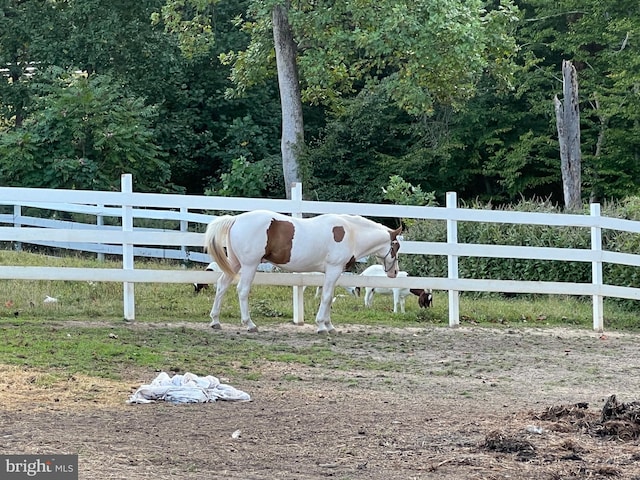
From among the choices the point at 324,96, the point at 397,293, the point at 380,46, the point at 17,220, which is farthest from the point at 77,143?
the point at 397,293

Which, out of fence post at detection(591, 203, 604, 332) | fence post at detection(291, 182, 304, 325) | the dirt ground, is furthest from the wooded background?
the dirt ground

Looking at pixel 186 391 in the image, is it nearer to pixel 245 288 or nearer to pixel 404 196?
pixel 245 288

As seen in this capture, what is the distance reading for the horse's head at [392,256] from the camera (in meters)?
11.4

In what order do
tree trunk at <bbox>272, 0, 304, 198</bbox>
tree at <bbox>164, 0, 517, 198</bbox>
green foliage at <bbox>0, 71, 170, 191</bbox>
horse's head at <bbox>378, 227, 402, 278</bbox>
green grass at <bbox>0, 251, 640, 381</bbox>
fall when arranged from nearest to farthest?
green grass at <bbox>0, 251, 640, 381</bbox> < horse's head at <bbox>378, 227, 402, 278</bbox> < tree at <bbox>164, 0, 517, 198</bbox> < green foliage at <bbox>0, 71, 170, 191</bbox> < tree trunk at <bbox>272, 0, 304, 198</bbox>

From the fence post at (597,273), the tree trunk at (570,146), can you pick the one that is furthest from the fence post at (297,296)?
the tree trunk at (570,146)

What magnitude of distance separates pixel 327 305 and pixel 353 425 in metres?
4.71

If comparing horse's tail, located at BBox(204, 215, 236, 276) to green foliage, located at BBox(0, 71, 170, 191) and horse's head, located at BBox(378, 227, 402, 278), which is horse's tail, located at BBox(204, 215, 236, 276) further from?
green foliage, located at BBox(0, 71, 170, 191)

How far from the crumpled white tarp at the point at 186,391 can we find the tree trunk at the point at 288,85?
13.4 m

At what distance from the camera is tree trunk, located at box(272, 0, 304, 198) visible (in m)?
20.6

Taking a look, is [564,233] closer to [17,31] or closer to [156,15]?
[156,15]

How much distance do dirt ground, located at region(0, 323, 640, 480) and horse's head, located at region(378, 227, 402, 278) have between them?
97.4 inches

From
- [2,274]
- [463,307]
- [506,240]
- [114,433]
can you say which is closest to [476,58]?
[506,240]

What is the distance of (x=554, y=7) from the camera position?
2819 centimetres

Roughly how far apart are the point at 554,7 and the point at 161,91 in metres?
11.2
